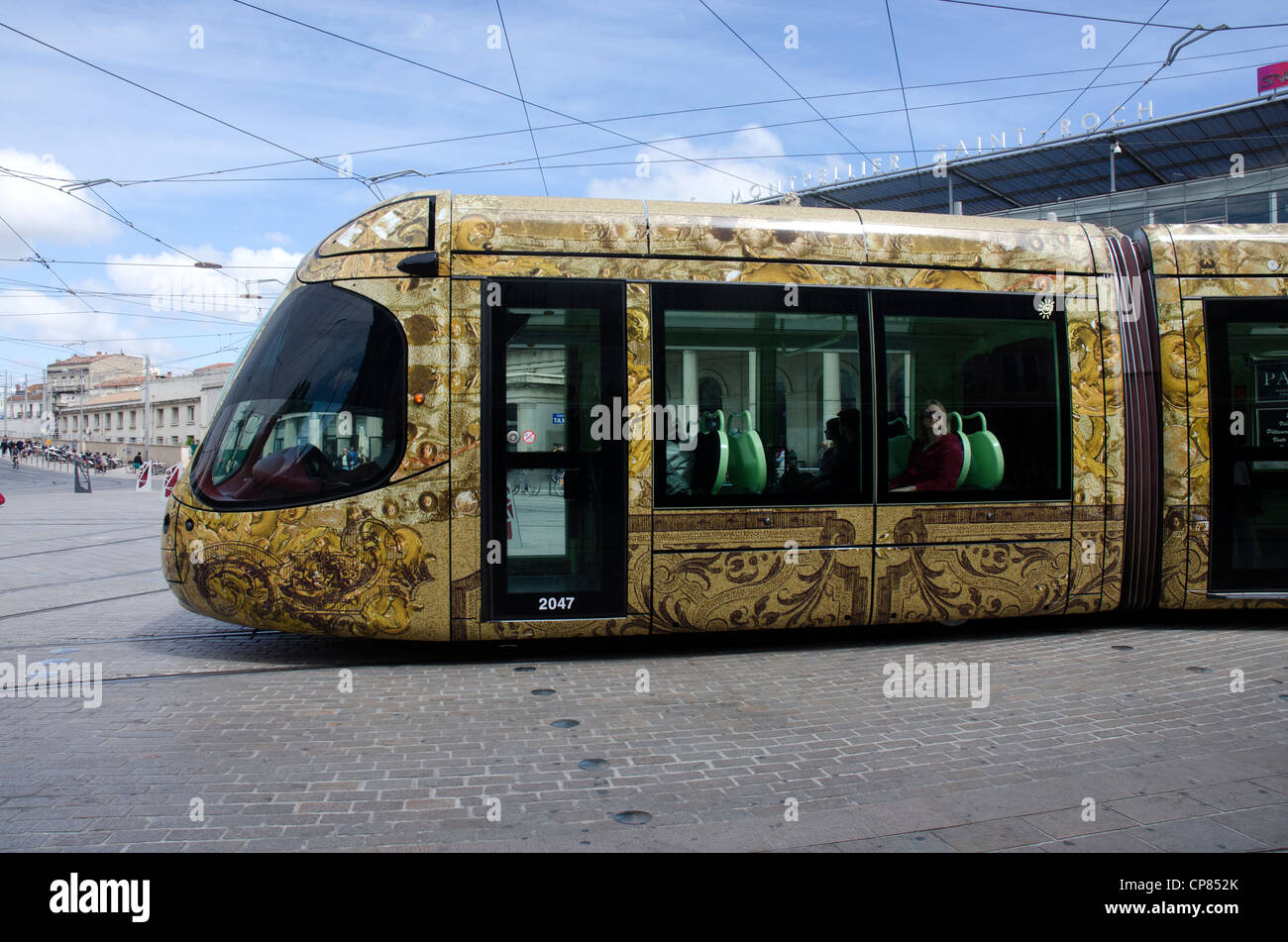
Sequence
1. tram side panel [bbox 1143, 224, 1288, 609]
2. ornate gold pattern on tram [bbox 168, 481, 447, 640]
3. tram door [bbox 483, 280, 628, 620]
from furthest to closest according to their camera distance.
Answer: tram side panel [bbox 1143, 224, 1288, 609] < tram door [bbox 483, 280, 628, 620] < ornate gold pattern on tram [bbox 168, 481, 447, 640]

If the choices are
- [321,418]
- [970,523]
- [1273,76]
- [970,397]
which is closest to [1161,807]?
[970,523]

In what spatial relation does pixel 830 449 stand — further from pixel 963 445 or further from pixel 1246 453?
pixel 1246 453

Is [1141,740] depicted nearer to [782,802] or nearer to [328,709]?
[782,802]

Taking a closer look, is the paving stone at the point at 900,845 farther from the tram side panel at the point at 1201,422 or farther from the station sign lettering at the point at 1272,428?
the station sign lettering at the point at 1272,428

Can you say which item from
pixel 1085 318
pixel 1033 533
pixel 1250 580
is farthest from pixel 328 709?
pixel 1250 580

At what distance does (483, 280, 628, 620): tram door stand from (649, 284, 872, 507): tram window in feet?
1.14

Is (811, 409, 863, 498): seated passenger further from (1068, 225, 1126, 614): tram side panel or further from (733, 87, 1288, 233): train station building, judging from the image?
(733, 87, 1288, 233): train station building

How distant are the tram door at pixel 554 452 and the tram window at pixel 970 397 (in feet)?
6.40

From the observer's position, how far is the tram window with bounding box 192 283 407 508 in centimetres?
601

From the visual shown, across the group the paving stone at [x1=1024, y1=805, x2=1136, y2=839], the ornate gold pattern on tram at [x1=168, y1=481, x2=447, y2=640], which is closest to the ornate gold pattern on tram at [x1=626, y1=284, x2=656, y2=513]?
the ornate gold pattern on tram at [x1=168, y1=481, x2=447, y2=640]

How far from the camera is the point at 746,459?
6379 millimetres

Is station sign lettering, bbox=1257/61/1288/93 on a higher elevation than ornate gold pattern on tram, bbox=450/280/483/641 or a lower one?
higher

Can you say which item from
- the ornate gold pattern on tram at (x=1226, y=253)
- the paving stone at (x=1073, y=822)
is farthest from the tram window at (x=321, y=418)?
the ornate gold pattern on tram at (x=1226, y=253)
